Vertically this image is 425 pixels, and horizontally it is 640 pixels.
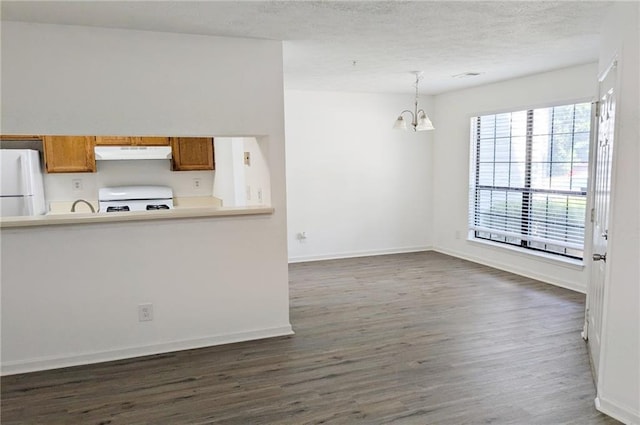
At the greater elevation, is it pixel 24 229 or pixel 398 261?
pixel 24 229

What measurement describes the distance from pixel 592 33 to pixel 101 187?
5.56m

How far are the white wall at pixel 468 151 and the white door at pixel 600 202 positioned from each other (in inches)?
63.4

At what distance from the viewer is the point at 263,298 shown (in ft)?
12.1

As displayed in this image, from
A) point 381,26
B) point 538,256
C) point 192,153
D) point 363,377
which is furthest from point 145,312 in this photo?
point 538,256

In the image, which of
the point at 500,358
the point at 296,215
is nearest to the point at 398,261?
the point at 296,215

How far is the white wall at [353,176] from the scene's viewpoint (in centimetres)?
634

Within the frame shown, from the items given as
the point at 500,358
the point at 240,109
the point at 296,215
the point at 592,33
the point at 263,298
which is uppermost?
the point at 592,33

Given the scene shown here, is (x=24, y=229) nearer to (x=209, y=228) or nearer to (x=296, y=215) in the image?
(x=209, y=228)

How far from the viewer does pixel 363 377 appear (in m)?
2.99

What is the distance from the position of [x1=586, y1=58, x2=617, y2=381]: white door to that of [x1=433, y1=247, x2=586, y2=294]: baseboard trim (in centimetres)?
151

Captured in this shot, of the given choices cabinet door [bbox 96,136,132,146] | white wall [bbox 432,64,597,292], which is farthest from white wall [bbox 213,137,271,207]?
white wall [bbox 432,64,597,292]

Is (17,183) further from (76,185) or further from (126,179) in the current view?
(126,179)

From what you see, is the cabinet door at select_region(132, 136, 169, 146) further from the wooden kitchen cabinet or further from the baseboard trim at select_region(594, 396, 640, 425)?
the baseboard trim at select_region(594, 396, 640, 425)

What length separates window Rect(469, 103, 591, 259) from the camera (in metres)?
4.87
